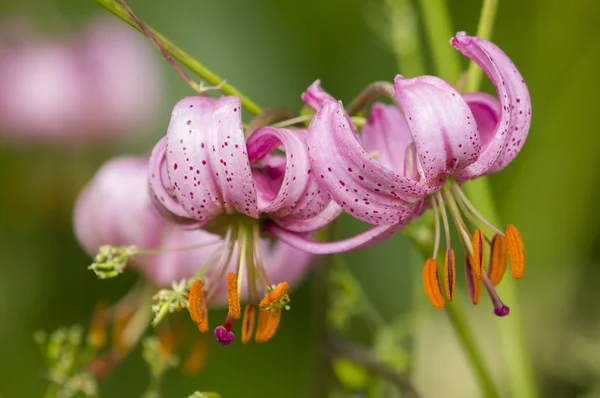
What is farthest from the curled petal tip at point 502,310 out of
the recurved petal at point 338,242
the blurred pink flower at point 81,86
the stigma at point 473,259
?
the blurred pink flower at point 81,86

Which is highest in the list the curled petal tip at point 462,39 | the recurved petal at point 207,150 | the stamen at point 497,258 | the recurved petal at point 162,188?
the curled petal tip at point 462,39

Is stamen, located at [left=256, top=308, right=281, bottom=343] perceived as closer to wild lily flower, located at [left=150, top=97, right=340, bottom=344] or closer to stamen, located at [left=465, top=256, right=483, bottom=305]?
wild lily flower, located at [left=150, top=97, right=340, bottom=344]

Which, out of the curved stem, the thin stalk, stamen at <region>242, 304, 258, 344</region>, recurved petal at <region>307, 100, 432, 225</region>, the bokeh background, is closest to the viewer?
recurved petal at <region>307, 100, 432, 225</region>

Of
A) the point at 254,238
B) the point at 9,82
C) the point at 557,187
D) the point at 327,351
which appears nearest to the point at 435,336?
the point at 557,187

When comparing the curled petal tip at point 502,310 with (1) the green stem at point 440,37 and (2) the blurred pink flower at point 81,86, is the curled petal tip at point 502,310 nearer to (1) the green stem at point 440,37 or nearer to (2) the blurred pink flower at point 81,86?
(1) the green stem at point 440,37

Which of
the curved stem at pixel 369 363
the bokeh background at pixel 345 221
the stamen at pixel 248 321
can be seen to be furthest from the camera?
the bokeh background at pixel 345 221

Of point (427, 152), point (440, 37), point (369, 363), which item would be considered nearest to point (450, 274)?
point (427, 152)

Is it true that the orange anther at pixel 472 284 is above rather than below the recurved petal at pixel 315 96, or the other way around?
below

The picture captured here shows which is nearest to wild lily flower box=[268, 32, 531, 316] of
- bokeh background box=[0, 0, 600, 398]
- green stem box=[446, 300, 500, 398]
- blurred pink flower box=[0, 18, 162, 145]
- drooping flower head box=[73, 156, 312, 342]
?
green stem box=[446, 300, 500, 398]
